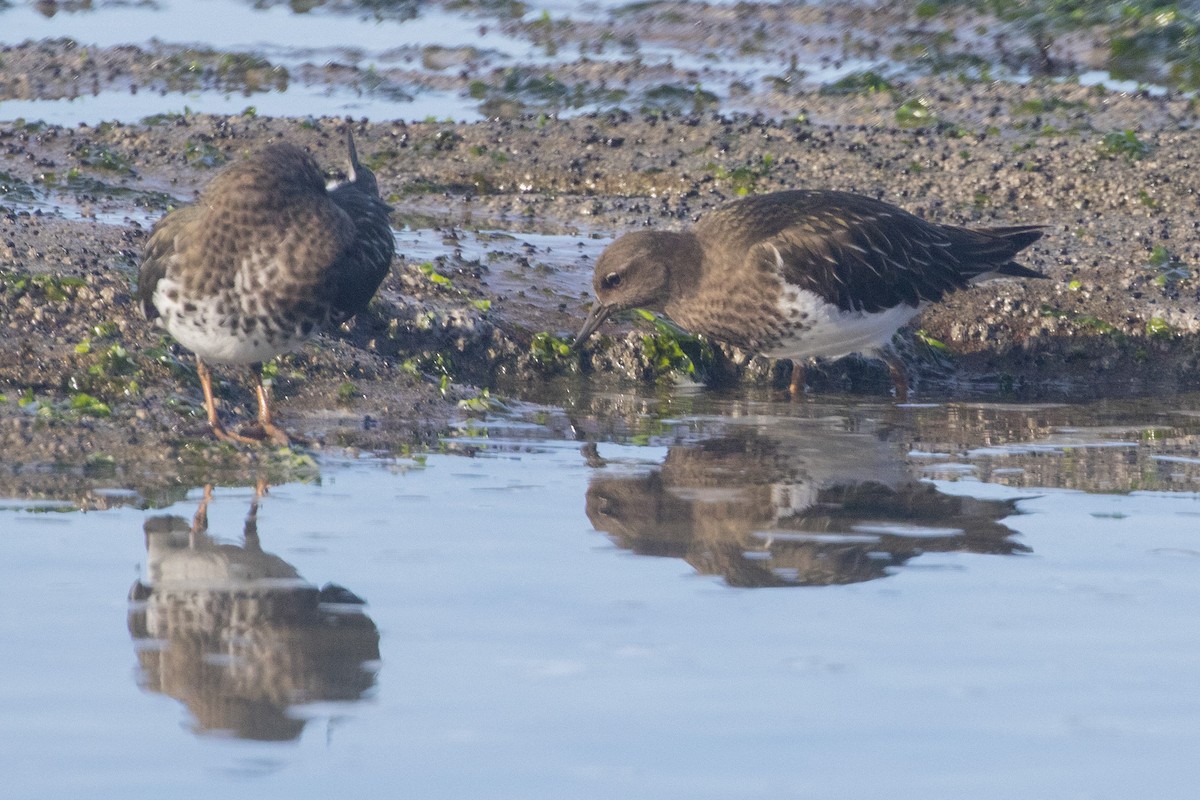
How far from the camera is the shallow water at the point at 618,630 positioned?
3.94m

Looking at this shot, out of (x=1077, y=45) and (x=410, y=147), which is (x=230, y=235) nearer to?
(x=410, y=147)

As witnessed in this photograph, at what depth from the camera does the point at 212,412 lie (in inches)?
277

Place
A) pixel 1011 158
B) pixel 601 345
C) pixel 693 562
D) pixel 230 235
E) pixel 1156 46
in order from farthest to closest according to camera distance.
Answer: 1. pixel 1156 46
2. pixel 1011 158
3. pixel 601 345
4. pixel 230 235
5. pixel 693 562

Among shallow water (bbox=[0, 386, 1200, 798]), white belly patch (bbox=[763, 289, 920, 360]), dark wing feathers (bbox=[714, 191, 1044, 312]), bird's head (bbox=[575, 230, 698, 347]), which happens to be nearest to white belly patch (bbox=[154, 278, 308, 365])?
shallow water (bbox=[0, 386, 1200, 798])

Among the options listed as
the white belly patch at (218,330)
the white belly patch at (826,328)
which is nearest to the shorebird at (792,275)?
the white belly patch at (826,328)

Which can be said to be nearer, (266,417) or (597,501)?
(597,501)

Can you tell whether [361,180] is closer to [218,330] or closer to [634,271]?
[218,330]

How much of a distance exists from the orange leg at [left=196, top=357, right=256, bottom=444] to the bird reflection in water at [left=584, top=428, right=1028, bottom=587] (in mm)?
1481

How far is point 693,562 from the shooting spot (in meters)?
5.53

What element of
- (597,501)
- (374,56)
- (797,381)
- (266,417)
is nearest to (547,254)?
(797,381)

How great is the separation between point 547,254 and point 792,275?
7.30 feet

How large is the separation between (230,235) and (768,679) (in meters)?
3.19

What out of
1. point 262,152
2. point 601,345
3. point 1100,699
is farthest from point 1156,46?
point 1100,699

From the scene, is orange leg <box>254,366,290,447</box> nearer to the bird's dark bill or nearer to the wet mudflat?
the wet mudflat
